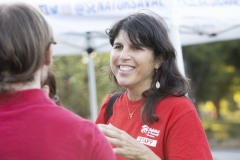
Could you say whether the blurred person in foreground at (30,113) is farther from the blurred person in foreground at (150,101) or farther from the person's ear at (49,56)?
the blurred person in foreground at (150,101)

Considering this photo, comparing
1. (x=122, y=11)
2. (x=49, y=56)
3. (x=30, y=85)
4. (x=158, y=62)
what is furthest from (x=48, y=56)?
(x=122, y=11)

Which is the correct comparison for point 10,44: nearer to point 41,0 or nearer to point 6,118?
point 6,118

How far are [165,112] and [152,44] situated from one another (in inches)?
16.0

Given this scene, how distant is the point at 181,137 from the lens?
216 cm

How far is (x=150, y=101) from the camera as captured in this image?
2.41 meters

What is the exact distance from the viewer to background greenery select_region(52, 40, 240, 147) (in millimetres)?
15367

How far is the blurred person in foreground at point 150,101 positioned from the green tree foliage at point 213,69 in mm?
15219

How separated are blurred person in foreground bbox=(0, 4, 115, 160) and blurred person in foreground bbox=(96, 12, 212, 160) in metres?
0.69

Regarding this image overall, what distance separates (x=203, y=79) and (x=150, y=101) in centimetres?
1812

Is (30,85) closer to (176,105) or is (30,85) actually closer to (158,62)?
(176,105)

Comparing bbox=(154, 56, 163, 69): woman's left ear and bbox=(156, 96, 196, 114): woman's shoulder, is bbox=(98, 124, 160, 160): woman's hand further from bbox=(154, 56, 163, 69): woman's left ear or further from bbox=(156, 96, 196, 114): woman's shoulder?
bbox=(154, 56, 163, 69): woman's left ear

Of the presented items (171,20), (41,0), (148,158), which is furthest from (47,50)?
(41,0)

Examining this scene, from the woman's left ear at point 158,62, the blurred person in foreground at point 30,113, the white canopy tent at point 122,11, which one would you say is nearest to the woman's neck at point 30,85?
the blurred person in foreground at point 30,113

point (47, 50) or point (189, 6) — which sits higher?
point (47, 50)
